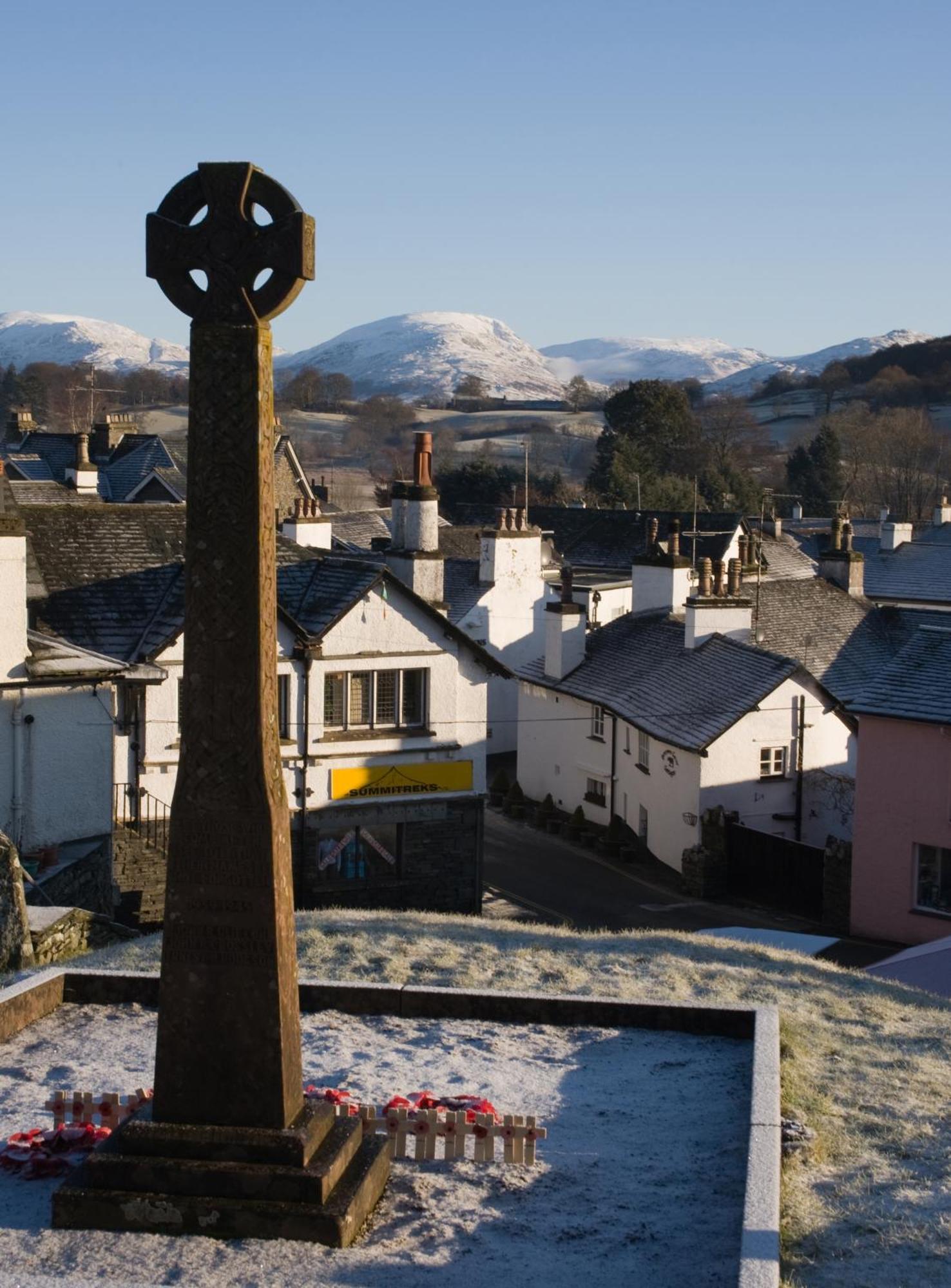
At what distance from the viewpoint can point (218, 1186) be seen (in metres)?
9.67

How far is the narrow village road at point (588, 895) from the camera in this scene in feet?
95.2

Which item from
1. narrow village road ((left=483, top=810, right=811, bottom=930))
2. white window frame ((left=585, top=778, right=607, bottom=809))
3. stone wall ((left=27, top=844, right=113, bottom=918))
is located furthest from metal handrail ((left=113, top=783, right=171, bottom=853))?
white window frame ((left=585, top=778, right=607, bottom=809))

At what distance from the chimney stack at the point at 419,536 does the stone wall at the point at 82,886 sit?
8.89 meters

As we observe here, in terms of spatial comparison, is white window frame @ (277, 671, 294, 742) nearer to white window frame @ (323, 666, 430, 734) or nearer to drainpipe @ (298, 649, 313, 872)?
drainpipe @ (298, 649, 313, 872)

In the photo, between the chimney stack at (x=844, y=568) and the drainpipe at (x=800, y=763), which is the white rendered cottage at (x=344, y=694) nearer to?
the drainpipe at (x=800, y=763)

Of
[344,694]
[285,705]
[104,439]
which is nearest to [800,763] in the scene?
[344,694]

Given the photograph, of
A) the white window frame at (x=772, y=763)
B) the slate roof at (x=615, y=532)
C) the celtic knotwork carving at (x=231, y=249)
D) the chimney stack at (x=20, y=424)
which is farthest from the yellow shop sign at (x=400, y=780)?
the chimney stack at (x=20, y=424)

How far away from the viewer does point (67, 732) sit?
79.7ft

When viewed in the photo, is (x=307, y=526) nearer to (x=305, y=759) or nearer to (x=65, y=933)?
(x=305, y=759)

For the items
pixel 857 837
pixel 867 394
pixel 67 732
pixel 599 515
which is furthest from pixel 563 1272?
pixel 867 394

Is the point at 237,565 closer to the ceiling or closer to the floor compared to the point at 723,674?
closer to the ceiling

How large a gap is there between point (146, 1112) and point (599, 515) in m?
53.8

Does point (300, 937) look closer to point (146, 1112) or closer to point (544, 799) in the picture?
point (146, 1112)

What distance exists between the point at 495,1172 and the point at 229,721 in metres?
3.46
